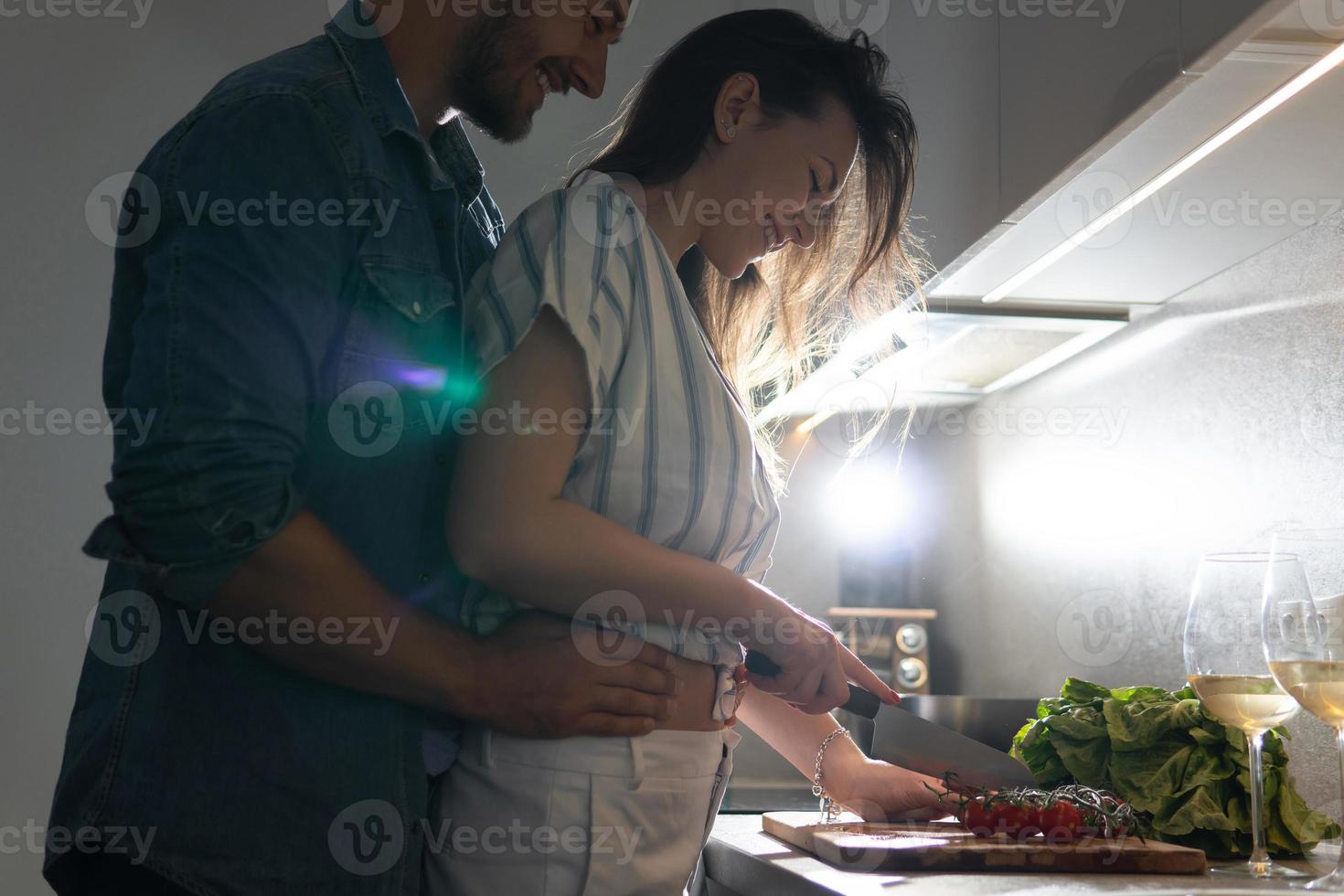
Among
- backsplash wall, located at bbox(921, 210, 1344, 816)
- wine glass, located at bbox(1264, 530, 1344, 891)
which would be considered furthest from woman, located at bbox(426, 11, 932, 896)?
backsplash wall, located at bbox(921, 210, 1344, 816)

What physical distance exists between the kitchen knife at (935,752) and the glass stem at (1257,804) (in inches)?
8.5

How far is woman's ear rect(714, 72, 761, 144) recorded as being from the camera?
0.98 m

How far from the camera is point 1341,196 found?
109 centimetres

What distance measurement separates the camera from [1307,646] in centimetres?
83

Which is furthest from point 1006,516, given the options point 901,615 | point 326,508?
point 326,508

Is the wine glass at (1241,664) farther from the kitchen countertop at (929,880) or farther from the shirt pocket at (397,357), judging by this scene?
the shirt pocket at (397,357)

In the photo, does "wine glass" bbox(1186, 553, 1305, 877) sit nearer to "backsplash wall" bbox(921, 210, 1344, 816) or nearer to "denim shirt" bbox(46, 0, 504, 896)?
"backsplash wall" bbox(921, 210, 1344, 816)

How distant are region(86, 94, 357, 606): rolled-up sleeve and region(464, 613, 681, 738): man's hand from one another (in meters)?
0.18

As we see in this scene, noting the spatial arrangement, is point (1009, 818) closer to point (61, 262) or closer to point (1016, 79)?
point (1016, 79)

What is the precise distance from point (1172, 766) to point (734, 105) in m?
0.74

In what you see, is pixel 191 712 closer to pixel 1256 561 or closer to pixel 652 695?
pixel 652 695

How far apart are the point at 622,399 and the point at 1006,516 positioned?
1609 mm

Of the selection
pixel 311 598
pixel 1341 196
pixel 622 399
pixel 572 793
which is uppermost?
pixel 1341 196

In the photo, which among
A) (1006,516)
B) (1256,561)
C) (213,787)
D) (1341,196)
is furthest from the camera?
(1006,516)
